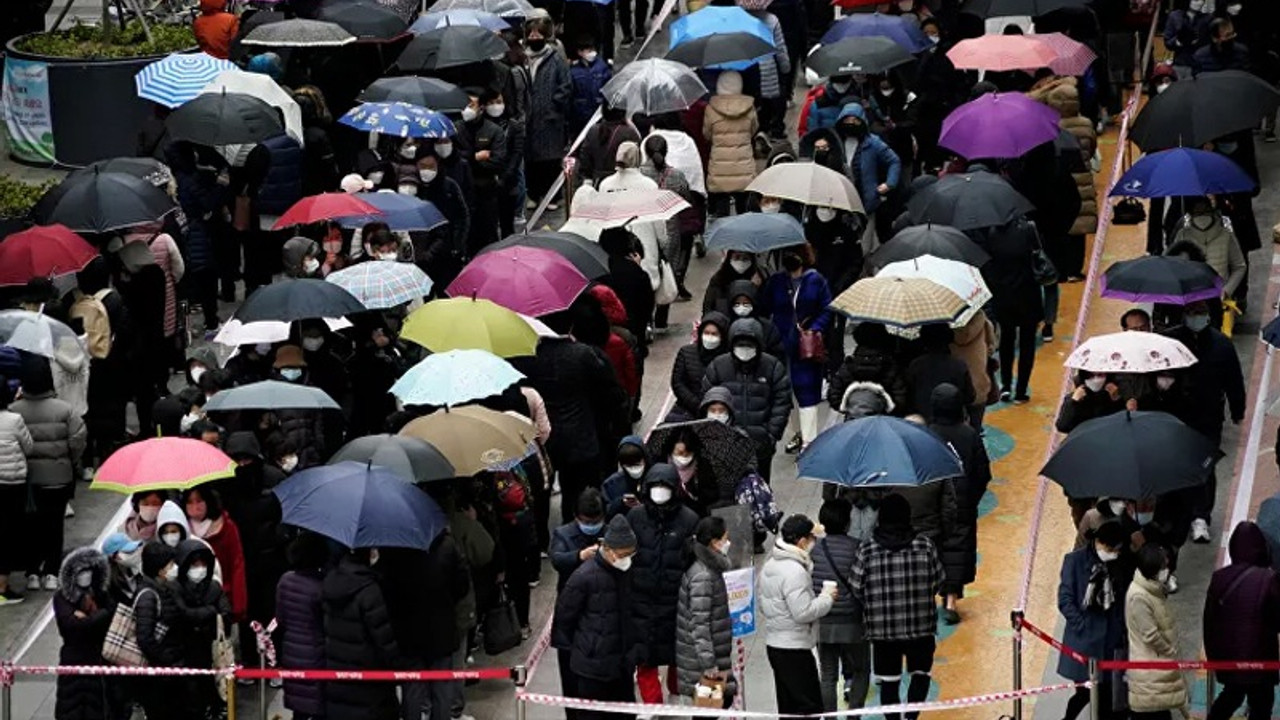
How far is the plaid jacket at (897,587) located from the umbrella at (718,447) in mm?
1671

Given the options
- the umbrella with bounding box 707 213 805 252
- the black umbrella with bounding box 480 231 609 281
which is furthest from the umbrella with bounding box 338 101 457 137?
the umbrella with bounding box 707 213 805 252

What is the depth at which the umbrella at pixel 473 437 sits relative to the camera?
19141 mm

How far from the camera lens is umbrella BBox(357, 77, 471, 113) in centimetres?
2578

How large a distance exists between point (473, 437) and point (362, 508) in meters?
1.61

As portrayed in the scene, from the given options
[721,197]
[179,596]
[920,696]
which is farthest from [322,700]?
[721,197]

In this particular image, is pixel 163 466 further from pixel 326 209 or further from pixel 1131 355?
pixel 1131 355

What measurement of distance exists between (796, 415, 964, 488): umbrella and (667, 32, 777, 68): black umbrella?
8.49 m

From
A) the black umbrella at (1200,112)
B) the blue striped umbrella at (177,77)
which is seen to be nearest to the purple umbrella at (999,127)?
the black umbrella at (1200,112)

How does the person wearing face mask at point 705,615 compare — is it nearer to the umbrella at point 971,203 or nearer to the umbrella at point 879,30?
the umbrella at point 971,203

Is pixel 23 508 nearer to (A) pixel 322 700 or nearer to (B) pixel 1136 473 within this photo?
(A) pixel 322 700

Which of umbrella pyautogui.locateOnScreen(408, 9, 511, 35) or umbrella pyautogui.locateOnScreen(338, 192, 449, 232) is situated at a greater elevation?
umbrella pyautogui.locateOnScreen(338, 192, 449, 232)

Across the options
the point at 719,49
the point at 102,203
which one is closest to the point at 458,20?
the point at 719,49

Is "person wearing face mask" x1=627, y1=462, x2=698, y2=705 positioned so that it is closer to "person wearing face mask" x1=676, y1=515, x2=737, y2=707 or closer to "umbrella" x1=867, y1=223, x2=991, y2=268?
"person wearing face mask" x1=676, y1=515, x2=737, y2=707

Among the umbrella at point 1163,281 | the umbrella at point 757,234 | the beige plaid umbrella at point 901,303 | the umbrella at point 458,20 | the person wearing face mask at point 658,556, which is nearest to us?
the person wearing face mask at point 658,556
